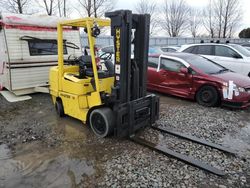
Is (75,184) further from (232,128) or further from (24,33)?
(24,33)

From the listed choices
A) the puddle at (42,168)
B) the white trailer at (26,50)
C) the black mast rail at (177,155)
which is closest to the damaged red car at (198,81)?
the white trailer at (26,50)

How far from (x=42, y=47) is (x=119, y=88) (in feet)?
15.4

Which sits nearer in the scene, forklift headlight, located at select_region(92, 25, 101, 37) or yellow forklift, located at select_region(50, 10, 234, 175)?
yellow forklift, located at select_region(50, 10, 234, 175)

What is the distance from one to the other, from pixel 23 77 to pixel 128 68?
4.54 m

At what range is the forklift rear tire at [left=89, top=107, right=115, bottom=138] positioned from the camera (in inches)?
182

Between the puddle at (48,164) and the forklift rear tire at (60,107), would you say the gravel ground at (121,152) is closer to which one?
the puddle at (48,164)

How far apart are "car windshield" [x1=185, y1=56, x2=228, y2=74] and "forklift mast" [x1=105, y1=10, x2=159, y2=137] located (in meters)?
2.70

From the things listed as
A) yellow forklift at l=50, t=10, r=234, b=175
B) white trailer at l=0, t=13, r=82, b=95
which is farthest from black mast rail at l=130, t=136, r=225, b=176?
white trailer at l=0, t=13, r=82, b=95

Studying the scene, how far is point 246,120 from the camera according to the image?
5.83 meters

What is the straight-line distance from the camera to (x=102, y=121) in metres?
4.73

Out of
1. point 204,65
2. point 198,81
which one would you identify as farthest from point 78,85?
point 204,65

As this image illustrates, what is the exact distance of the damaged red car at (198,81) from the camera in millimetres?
6336

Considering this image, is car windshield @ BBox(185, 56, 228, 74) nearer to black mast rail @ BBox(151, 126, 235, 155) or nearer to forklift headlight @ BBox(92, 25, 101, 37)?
black mast rail @ BBox(151, 126, 235, 155)

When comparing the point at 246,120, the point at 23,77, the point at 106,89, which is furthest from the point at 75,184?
the point at 23,77
